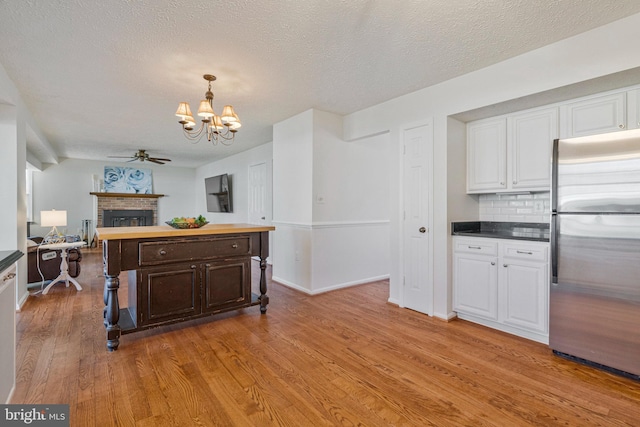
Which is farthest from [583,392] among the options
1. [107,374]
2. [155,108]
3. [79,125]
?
[79,125]

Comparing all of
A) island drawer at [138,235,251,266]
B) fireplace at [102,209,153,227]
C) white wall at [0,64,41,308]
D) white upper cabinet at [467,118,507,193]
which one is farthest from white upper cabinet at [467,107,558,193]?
fireplace at [102,209,153,227]

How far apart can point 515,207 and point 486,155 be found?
642 millimetres

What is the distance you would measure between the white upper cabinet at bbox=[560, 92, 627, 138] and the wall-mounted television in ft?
21.7

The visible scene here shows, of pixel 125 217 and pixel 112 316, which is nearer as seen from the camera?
pixel 112 316

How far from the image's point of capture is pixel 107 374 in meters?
2.19

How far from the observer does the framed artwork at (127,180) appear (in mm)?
8742

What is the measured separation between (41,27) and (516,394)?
4.11 m

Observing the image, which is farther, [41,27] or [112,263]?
[112,263]

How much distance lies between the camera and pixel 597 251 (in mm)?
2242

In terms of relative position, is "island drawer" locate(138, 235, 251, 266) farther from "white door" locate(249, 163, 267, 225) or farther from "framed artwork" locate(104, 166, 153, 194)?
"framed artwork" locate(104, 166, 153, 194)

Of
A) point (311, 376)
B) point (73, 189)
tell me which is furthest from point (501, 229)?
point (73, 189)

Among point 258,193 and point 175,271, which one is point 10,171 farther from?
point 258,193

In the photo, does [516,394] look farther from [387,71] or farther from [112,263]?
[112,263]

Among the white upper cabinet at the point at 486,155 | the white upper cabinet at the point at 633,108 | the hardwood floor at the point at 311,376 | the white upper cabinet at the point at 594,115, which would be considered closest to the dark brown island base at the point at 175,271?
the hardwood floor at the point at 311,376
